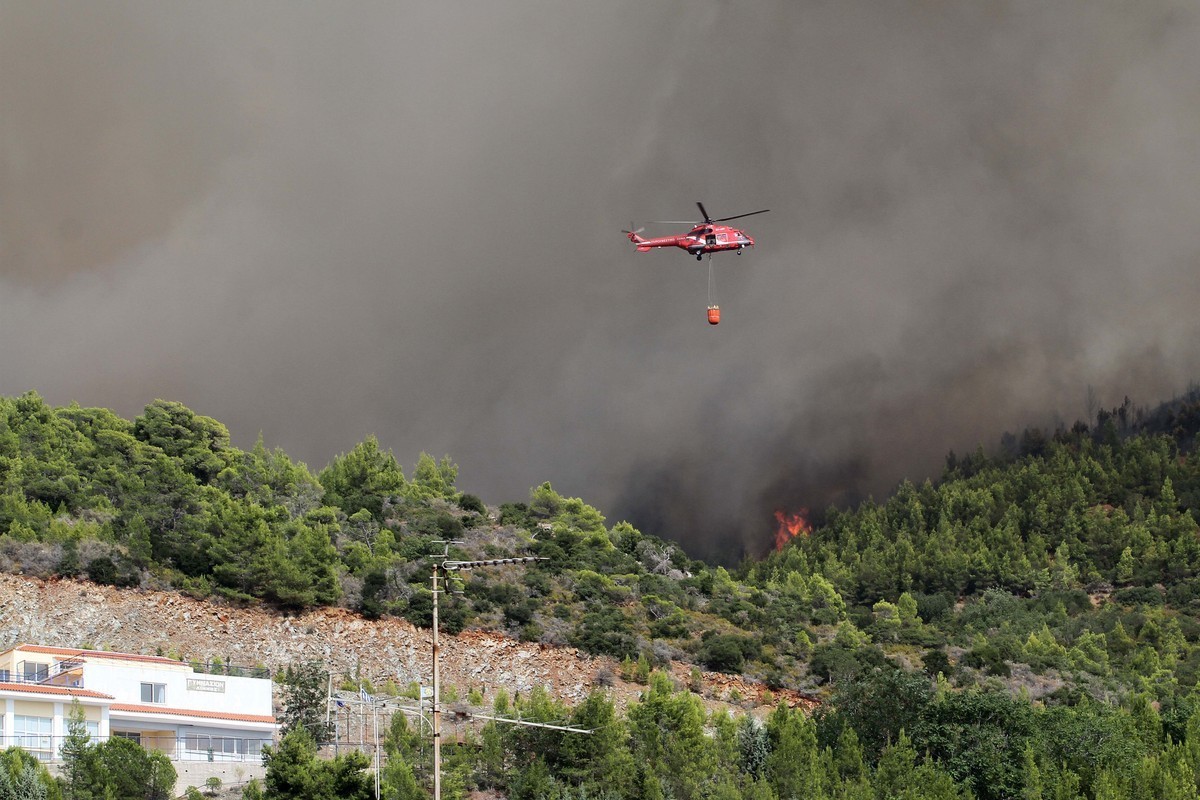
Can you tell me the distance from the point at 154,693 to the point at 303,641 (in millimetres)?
27964

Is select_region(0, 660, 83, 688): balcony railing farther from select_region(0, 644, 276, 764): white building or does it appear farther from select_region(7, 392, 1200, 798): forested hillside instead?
select_region(7, 392, 1200, 798): forested hillside

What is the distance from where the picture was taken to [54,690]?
2899 inches

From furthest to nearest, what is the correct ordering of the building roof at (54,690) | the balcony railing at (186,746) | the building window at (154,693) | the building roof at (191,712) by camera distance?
the building window at (154,693)
the building roof at (191,712)
the balcony railing at (186,746)
the building roof at (54,690)

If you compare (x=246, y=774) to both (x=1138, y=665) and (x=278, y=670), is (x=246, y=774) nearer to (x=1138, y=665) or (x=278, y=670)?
(x=278, y=670)

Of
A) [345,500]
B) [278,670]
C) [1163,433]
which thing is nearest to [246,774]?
[278,670]

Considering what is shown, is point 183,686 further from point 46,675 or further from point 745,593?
point 745,593

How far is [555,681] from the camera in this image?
368 feet

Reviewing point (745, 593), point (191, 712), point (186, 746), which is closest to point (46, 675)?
point (191, 712)

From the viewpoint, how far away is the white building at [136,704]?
73125mm

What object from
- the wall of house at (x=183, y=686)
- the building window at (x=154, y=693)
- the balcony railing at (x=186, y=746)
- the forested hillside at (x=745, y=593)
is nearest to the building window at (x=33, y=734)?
the balcony railing at (x=186, y=746)

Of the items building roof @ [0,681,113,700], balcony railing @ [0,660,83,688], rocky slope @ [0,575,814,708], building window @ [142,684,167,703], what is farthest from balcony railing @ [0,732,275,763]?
rocky slope @ [0,575,814,708]

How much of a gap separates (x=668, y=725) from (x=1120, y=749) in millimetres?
24364

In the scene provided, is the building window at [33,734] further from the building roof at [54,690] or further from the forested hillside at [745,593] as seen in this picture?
the forested hillside at [745,593]

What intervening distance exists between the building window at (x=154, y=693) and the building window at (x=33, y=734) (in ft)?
22.7
